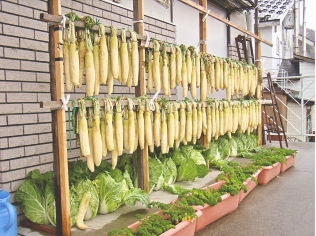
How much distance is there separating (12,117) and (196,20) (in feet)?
19.1

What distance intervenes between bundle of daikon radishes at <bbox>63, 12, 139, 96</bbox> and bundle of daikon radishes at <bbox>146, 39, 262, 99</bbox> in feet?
2.10

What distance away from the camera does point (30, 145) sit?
3629 millimetres

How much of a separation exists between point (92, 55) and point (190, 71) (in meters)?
1.93

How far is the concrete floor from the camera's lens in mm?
3375

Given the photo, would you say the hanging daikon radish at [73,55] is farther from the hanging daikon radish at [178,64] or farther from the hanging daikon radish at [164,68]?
the hanging daikon radish at [178,64]

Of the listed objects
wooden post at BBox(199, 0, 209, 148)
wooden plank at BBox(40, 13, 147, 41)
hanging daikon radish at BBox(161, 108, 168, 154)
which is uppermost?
wooden post at BBox(199, 0, 209, 148)

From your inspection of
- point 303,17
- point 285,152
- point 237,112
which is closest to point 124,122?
point 237,112

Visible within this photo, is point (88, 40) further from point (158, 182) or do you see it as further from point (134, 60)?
point (158, 182)

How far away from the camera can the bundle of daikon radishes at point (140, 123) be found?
3188 millimetres

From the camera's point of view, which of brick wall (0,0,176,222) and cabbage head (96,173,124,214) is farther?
cabbage head (96,173,124,214)

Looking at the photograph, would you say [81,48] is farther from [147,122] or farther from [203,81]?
[203,81]

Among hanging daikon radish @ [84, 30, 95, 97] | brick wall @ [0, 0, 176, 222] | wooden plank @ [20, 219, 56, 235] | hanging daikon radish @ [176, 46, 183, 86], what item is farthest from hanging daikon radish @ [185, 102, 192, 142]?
wooden plank @ [20, 219, 56, 235]

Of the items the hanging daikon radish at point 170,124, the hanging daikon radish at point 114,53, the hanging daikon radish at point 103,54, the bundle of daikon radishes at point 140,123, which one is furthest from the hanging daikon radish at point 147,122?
the hanging daikon radish at point 103,54

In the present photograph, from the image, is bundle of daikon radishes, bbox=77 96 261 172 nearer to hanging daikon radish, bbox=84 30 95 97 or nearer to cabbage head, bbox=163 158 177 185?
hanging daikon radish, bbox=84 30 95 97
